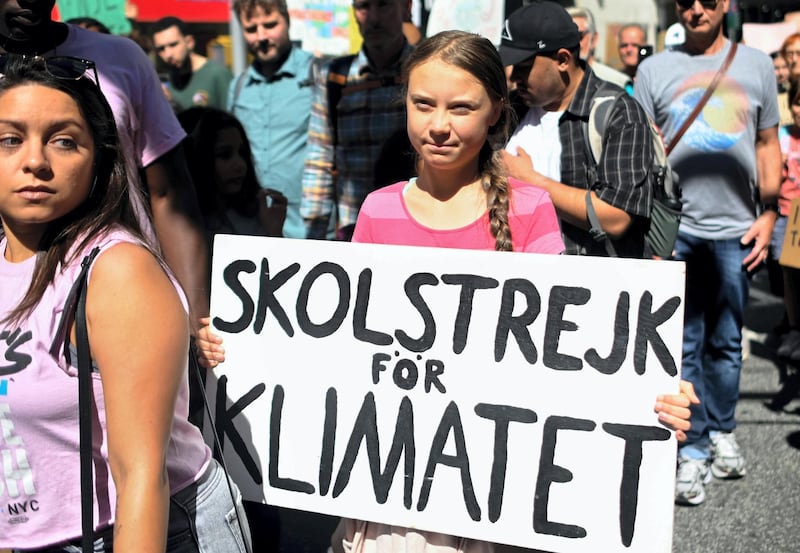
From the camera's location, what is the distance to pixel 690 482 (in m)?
4.16

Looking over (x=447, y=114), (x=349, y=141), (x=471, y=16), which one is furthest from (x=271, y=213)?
(x=471, y=16)

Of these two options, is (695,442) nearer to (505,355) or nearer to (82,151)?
(505,355)

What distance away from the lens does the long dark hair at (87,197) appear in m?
1.79

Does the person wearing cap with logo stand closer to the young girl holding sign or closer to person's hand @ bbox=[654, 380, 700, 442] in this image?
the young girl holding sign

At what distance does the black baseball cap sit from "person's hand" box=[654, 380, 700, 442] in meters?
1.57

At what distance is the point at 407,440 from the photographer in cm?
232

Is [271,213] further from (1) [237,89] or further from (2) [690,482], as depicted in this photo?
(2) [690,482]

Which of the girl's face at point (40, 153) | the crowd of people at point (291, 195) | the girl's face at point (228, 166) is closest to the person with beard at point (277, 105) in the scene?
the crowd of people at point (291, 195)

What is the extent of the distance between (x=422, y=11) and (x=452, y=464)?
5064 millimetres

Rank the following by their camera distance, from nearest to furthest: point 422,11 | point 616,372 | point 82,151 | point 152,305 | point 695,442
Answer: point 152,305 < point 82,151 < point 616,372 < point 695,442 < point 422,11

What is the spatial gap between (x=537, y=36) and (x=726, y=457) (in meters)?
2.16

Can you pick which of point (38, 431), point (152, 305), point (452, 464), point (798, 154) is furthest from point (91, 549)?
point (798, 154)

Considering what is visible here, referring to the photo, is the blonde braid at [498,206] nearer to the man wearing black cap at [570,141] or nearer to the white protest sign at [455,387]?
the white protest sign at [455,387]

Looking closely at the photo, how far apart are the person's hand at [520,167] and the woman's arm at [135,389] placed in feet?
5.93
